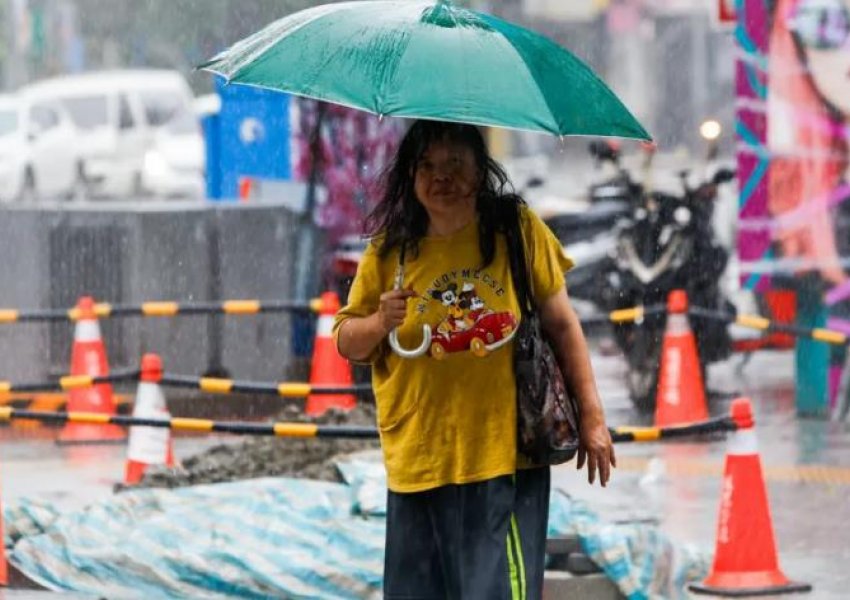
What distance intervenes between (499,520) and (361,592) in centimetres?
203

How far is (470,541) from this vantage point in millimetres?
5086

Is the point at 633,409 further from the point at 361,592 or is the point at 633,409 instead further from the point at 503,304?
the point at 503,304

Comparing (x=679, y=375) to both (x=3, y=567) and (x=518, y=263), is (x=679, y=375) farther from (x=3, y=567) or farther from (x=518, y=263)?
(x=518, y=263)

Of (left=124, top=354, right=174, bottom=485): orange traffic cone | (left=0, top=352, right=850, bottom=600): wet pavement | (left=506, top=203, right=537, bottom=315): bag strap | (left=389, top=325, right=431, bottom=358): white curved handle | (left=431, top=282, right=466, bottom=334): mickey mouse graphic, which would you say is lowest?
(left=0, top=352, right=850, bottom=600): wet pavement

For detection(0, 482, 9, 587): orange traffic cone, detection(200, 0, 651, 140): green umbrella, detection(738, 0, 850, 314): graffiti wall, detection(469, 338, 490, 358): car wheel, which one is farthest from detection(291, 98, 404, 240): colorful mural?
detection(469, 338, 490, 358): car wheel

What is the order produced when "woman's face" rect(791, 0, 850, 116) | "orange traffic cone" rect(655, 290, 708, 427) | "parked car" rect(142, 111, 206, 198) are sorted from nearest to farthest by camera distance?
"orange traffic cone" rect(655, 290, 708, 427) → "woman's face" rect(791, 0, 850, 116) → "parked car" rect(142, 111, 206, 198)

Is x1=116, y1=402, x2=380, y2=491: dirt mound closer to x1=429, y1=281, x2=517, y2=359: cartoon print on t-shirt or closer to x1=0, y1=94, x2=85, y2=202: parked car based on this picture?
x1=429, y1=281, x2=517, y2=359: cartoon print on t-shirt

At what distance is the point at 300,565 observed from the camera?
23.3ft

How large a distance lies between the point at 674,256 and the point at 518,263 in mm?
8981

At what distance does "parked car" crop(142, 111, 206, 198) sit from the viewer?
1265 inches

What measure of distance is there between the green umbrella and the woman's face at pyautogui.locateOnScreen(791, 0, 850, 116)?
848 cm

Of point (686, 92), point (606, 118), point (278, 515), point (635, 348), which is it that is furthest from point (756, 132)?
point (686, 92)

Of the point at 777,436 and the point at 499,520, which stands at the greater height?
the point at 499,520

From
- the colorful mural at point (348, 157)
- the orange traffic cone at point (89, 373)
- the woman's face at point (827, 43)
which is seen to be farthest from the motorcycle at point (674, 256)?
the orange traffic cone at point (89, 373)
